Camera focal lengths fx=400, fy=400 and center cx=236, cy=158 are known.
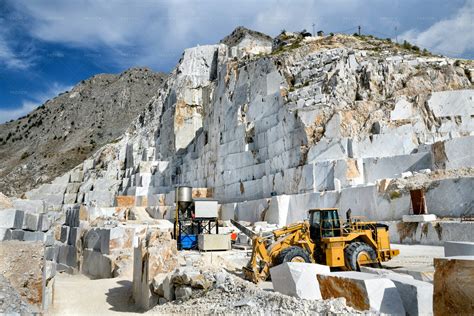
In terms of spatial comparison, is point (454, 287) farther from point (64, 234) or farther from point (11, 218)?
point (64, 234)

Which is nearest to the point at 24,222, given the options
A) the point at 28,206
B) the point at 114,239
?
the point at 28,206

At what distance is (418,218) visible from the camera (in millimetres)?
13961

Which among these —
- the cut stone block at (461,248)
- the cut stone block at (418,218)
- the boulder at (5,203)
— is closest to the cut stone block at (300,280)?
the cut stone block at (461,248)

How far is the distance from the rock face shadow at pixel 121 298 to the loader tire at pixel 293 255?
3.94 m

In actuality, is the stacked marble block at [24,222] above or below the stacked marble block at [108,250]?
above

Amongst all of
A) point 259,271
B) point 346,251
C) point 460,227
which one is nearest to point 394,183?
point 460,227

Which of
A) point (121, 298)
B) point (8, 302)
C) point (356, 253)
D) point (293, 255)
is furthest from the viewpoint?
point (121, 298)

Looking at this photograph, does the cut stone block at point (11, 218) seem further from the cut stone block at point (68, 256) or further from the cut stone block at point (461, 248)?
the cut stone block at point (68, 256)

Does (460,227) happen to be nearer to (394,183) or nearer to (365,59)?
(394,183)

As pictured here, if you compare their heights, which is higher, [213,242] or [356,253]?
[213,242]

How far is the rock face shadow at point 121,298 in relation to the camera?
1053cm

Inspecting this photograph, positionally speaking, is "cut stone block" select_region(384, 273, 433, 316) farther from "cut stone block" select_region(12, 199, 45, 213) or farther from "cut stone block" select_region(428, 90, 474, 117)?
"cut stone block" select_region(428, 90, 474, 117)

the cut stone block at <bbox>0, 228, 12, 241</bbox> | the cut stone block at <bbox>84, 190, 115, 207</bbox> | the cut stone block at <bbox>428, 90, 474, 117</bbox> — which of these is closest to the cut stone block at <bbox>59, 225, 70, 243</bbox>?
the cut stone block at <bbox>0, 228, 12, 241</bbox>

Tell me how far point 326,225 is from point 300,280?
351 cm
